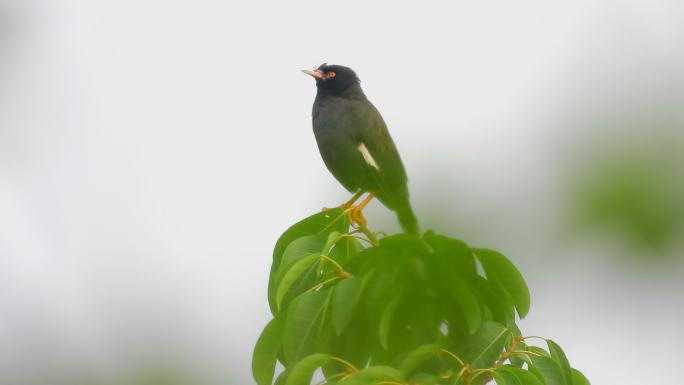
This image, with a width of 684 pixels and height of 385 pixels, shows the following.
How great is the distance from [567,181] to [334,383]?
134 inches

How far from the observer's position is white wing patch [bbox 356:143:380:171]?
530cm

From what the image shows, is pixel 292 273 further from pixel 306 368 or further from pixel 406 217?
pixel 406 217

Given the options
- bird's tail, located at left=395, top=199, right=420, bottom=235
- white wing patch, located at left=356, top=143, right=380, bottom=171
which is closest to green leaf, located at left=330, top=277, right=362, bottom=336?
bird's tail, located at left=395, top=199, right=420, bottom=235

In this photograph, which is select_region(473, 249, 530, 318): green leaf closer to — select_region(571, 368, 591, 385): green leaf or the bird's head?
select_region(571, 368, 591, 385): green leaf

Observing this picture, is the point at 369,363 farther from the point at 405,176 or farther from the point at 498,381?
the point at 405,176

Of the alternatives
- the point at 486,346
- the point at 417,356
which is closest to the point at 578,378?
the point at 486,346

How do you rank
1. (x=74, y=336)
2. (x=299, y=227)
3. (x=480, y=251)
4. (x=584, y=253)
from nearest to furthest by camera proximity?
(x=480, y=251), (x=299, y=227), (x=584, y=253), (x=74, y=336)

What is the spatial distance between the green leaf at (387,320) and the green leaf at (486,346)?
244 millimetres

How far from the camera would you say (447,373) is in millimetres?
2990

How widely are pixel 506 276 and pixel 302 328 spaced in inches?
24.2

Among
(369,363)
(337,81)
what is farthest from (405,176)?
(369,363)

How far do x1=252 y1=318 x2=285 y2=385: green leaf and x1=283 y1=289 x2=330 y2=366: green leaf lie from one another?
11cm

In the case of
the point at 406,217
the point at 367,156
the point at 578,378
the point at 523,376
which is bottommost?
the point at 578,378

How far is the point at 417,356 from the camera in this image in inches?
115
